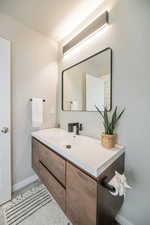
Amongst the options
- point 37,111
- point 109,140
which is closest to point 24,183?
point 37,111

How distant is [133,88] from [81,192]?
100cm

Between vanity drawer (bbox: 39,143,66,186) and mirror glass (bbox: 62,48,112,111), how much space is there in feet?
2.36

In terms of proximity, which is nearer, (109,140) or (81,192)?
(81,192)

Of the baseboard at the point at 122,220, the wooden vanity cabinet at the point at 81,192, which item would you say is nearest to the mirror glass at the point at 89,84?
the wooden vanity cabinet at the point at 81,192

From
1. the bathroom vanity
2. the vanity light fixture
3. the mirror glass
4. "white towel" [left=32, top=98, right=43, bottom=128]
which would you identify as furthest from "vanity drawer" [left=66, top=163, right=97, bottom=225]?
the vanity light fixture

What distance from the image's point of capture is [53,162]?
1.16m

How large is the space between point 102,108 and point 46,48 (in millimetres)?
1439

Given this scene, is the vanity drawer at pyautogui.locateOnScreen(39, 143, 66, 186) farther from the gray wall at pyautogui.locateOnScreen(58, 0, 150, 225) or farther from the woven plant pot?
the gray wall at pyautogui.locateOnScreen(58, 0, 150, 225)

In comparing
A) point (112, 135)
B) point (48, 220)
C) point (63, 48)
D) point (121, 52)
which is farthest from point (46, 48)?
point (48, 220)

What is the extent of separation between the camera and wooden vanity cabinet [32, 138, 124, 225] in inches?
29.1

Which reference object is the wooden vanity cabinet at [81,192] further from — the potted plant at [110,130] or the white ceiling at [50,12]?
the white ceiling at [50,12]

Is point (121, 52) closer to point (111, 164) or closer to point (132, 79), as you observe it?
point (132, 79)

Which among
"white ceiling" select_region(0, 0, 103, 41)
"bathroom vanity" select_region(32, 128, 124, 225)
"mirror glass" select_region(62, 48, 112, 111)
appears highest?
"white ceiling" select_region(0, 0, 103, 41)

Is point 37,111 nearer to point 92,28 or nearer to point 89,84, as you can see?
point 89,84
